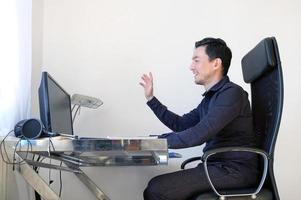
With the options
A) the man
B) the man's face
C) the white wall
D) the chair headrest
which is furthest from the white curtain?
the chair headrest

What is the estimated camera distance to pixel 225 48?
6.56ft

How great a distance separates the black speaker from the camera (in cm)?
160

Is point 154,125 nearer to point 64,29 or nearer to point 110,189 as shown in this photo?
point 110,189

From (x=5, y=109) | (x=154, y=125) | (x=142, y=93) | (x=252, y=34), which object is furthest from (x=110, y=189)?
(x=252, y=34)

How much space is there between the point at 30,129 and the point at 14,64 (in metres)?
0.63

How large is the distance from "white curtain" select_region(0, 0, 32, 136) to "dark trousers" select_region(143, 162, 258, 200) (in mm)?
980

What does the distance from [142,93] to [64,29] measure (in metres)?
0.80

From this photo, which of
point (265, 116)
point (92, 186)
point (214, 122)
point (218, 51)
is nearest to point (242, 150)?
point (214, 122)

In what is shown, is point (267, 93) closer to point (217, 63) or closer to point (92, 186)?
point (217, 63)

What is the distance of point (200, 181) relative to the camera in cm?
172

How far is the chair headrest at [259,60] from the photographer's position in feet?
5.67

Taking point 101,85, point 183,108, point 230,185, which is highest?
point 101,85

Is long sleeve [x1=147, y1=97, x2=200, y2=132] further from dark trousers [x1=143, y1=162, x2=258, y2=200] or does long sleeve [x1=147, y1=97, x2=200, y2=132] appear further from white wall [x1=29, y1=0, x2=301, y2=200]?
dark trousers [x1=143, y1=162, x2=258, y2=200]

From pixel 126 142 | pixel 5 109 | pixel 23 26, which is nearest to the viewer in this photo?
pixel 126 142
